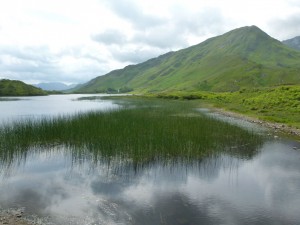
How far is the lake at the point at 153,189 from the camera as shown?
40.0 feet

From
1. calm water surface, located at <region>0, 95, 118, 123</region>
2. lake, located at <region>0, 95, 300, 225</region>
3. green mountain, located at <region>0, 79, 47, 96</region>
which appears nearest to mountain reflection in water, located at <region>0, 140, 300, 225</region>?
lake, located at <region>0, 95, 300, 225</region>

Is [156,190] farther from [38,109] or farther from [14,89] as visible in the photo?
[14,89]

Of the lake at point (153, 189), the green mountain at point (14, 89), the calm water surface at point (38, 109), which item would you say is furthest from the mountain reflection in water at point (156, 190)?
the green mountain at point (14, 89)

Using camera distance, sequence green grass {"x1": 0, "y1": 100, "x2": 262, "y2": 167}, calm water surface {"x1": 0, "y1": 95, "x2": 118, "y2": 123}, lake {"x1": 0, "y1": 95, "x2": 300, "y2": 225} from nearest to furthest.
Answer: lake {"x1": 0, "y1": 95, "x2": 300, "y2": 225} < green grass {"x1": 0, "y1": 100, "x2": 262, "y2": 167} < calm water surface {"x1": 0, "y1": 95, "x2": 118, "y2": 123}

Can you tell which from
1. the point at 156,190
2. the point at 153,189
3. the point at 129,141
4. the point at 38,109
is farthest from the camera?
the point at 38,109

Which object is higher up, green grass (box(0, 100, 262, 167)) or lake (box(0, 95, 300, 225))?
green grass (box(0, 100, 262, 167))

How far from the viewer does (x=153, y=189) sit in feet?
49.8

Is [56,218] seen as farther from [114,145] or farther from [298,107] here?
[298,107]

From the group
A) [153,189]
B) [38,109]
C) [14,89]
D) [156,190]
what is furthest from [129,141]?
[14,89]

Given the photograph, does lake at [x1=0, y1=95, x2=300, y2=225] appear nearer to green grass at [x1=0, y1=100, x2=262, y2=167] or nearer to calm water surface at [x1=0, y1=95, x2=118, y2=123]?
green grass at [x1=0, y1=100, x2=262, y2=167]

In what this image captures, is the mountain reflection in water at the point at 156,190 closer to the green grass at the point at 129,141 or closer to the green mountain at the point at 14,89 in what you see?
the green grass at the point at 129,141

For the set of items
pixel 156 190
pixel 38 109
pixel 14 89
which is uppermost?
pixel 14 89

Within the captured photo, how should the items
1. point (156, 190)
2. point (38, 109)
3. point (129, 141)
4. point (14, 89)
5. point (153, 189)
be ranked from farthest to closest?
point (14, 89) < point (38, 109) < point (129, 141) < point (153, 189) < point (156, 190)

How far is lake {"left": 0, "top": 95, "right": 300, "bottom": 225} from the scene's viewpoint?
12195mm
